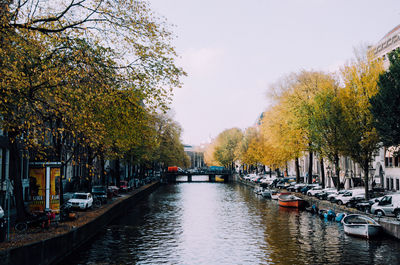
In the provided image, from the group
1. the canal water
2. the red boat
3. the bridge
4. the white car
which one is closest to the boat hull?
the canal water

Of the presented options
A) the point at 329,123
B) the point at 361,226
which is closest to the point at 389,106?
the point at 329,123

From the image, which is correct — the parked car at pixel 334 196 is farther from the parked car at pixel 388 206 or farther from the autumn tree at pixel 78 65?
the autumn tree at pixel 78 65

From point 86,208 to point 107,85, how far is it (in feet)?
73.8

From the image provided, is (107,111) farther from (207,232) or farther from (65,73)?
(207,232)

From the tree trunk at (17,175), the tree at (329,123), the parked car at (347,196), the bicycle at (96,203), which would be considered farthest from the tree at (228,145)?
the tree trunk at (17,175)

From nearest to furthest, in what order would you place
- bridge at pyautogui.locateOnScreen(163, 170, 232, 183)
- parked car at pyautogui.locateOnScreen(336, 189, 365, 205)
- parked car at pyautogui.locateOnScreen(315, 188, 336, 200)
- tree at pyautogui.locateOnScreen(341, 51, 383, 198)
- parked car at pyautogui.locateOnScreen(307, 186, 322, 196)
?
1. tree at pyautogui.locateOnScreen(341, 51, 383, 198)
2. parked car at pyautogui.locateOnScreen(336, 189, 365, 205)
3. parked car at pyautogui.locateOnScreen(315, 188, 336, 200)
4. parked car at pyautogui.locateOnScreen(307, 186, 322, 196)
5. bridge at pyautogui.locateOnScreen(163, 170, 232, 183)

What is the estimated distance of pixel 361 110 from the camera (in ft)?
137

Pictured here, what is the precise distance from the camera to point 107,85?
20.3 m

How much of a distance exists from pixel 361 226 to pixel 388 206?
605 centimetres

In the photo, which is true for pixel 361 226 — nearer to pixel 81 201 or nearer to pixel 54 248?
pixel 54 248

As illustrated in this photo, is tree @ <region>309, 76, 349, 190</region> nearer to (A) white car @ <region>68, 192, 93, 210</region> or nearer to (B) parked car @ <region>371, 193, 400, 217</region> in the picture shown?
(B) parked car @ <region>371, 193, 400, 217</region>

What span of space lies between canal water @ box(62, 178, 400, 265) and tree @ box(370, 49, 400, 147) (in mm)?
8738

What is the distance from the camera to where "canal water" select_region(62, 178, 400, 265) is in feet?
85.3

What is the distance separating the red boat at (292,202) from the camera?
5222cm
